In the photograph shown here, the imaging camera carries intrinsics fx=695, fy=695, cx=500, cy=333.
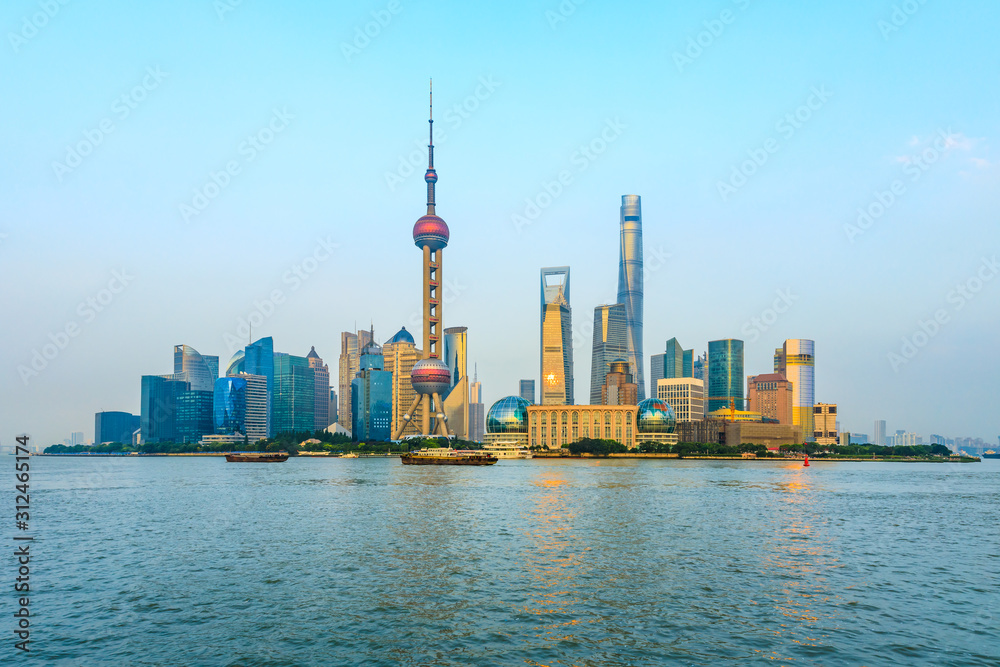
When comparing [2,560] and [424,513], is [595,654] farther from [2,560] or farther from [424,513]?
[424,513]

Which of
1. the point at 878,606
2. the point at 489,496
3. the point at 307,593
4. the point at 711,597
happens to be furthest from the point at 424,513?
the point at 878,606

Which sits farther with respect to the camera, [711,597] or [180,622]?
[711,597]

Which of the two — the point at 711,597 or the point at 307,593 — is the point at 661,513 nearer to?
the point at 711,597

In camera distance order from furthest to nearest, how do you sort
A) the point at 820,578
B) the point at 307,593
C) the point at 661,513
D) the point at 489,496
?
the point at 489,496, the point at 661,513, the point at 820,578, the point at 307,593

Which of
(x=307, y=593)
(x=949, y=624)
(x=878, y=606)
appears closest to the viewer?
(x=949, y=624)

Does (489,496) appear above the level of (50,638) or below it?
below

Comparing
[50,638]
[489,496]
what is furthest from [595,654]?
[489,496]
